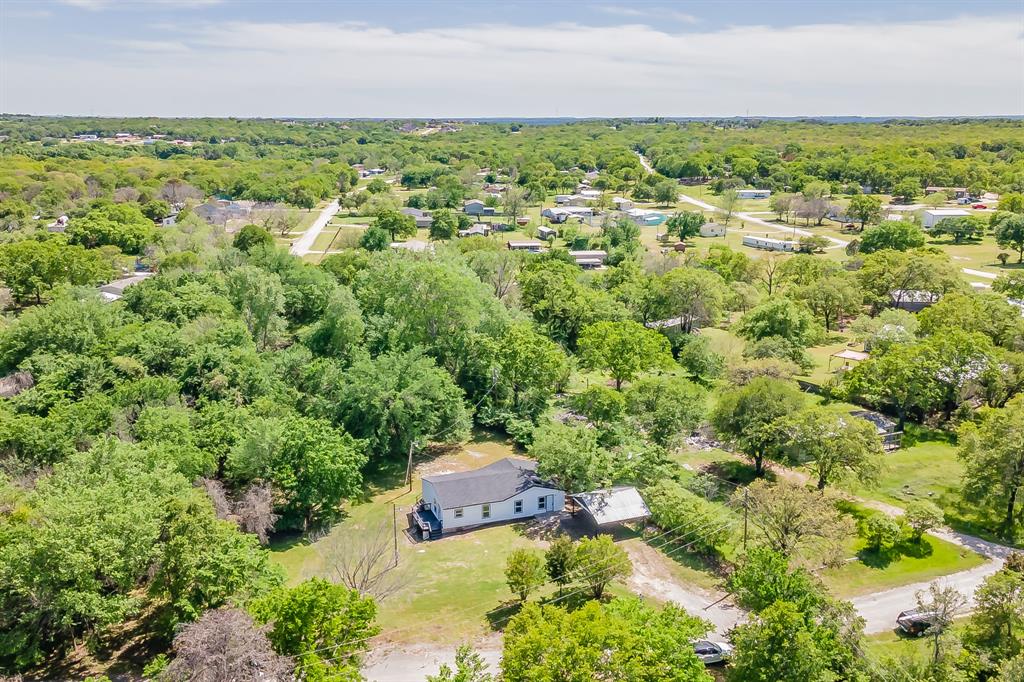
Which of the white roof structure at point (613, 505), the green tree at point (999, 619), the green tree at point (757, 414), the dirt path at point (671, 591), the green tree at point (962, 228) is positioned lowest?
the dirt path at point (671, 591)

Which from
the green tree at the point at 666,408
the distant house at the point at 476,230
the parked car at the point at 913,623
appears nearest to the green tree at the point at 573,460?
the green tree at the point at 666,408

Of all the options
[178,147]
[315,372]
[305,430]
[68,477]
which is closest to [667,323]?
[315,372]

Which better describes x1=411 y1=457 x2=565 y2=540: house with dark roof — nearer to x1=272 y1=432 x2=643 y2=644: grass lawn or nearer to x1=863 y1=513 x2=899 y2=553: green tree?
x1=272 y1=432 x2=643 y2=644: grass lawn

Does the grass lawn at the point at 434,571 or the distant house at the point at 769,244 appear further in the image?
the distant house at the point at 769,244

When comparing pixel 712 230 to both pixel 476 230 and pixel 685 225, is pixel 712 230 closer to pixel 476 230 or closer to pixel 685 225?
pixel 685 225

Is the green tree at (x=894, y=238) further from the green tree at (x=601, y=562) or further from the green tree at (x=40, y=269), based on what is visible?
the green tree at (x=40, y=269)

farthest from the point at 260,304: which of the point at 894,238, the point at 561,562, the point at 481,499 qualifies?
the point at 894,238

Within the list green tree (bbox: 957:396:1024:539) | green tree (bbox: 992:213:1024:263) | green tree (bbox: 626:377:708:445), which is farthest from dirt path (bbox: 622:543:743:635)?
green tree (bbox: 992:213:1024:263)
